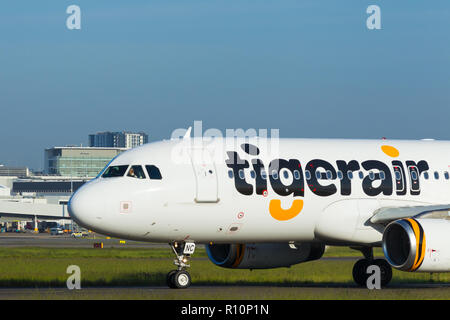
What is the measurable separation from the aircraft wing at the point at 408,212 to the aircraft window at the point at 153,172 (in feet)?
22.6

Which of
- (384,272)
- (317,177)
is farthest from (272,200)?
(384,272)

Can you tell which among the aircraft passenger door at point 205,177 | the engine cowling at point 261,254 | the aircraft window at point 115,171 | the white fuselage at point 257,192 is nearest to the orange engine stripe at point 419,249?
the white fuselage at point 257,192

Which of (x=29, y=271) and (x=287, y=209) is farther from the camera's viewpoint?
(x=29, y=271)

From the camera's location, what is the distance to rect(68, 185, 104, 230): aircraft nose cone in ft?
81.4

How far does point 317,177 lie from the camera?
27.7 meters

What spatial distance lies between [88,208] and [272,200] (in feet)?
Result: 18.4

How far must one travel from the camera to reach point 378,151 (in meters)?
Answer: 29.5

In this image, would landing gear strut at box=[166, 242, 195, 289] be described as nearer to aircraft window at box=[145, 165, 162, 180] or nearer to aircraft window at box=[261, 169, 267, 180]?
aircraft window at box=[145, 165, 162, 180]

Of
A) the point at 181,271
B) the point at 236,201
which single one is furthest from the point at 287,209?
the point at 181,271

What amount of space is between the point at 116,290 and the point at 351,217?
755 cm

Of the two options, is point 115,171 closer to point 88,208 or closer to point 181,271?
point 88,208

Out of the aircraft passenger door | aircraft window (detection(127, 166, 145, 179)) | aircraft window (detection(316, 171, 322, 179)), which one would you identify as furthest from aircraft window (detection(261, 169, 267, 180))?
aircraft window (detection(127, 166, 145, 179))
